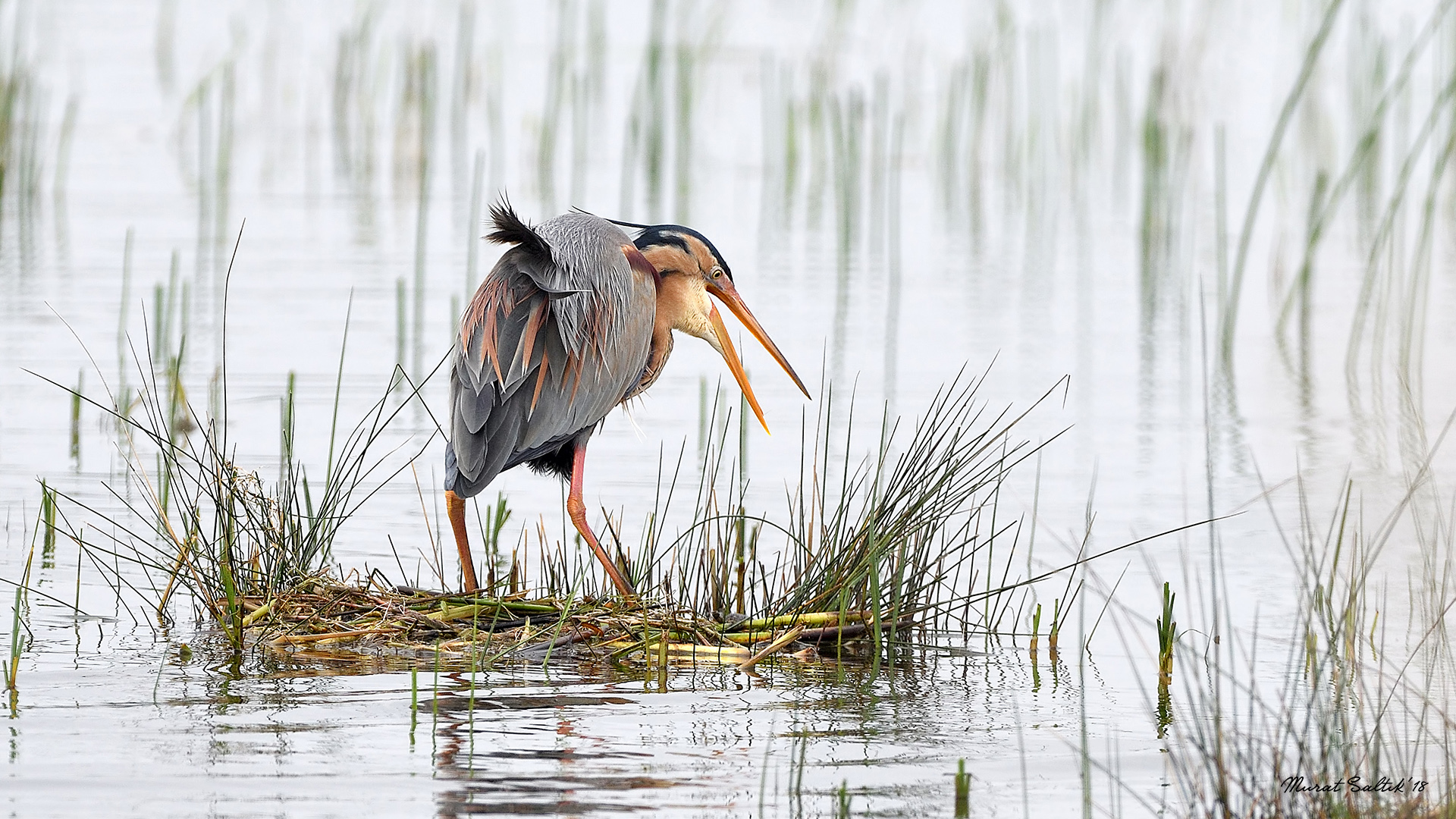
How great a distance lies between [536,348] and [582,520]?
0.57 m

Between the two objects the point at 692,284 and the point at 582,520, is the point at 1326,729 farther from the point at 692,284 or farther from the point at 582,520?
the point at 692,284

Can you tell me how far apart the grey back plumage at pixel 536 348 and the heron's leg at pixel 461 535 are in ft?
0.36

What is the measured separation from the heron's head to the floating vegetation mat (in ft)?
3.69

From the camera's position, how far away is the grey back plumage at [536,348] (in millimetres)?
6000

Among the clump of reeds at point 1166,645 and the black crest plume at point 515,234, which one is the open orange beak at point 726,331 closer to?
the black crest plume at point 515,234

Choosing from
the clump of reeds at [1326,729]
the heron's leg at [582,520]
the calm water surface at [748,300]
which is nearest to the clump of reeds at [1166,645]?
the clump of reeds at [1326,729]

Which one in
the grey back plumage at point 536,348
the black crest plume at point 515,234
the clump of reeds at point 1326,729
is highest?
the black crest plume at point 515,234

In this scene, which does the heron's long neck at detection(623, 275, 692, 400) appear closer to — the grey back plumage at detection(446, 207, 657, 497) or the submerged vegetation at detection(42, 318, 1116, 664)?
the grey back plumage at detection(446, 207, 657, 497)

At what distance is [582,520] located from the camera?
20.5 ft

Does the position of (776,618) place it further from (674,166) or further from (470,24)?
(470,24)

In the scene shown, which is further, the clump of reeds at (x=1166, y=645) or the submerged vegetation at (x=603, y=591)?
the submerged vegetation at (x=603, y=591)

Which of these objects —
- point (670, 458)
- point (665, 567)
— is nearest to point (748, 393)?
point (665, 567)

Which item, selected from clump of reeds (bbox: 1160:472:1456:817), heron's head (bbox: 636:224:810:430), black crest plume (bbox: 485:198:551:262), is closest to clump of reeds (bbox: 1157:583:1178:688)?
clump of reeds (bbox: 1160:472:1456:817)

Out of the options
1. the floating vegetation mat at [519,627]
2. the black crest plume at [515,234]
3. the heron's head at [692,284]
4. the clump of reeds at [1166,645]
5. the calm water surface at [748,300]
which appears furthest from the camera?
the heron's head at [692,284]
